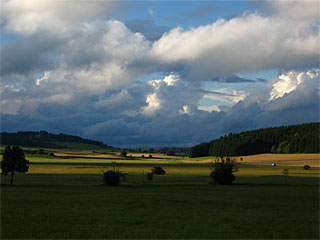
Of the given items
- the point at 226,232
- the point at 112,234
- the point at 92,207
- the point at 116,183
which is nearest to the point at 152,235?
the point at 112,234

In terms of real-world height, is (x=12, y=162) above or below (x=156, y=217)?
above

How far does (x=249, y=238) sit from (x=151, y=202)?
18.5 metres

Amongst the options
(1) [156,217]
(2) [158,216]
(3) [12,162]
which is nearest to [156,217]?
(1) [156,217]

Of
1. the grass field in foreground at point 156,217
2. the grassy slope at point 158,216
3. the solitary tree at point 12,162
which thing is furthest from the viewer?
the solitary tree at point 12,162

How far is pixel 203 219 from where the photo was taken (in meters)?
32.4

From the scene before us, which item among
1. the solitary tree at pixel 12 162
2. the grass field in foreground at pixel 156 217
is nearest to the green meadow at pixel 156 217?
the grass field in foreground at pixel 156 217

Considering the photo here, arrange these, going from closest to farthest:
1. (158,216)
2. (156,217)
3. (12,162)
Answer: (156,217)
(158,216)
(12,162)

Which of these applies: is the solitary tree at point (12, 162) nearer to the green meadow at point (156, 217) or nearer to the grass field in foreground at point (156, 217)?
the grass field in foreground at point (156, 217)

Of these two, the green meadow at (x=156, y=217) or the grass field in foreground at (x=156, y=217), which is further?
the grass field in foreground at (x=156, y=217)

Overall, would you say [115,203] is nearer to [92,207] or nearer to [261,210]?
[92,207]

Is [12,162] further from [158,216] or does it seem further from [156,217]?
[156,217]

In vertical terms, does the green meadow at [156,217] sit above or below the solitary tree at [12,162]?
below

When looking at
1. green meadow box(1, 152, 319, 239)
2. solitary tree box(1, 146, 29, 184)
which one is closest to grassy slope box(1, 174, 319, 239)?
green meadow box(1, 152, 319, 239)

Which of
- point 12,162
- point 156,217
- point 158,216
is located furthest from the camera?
point 12,162
